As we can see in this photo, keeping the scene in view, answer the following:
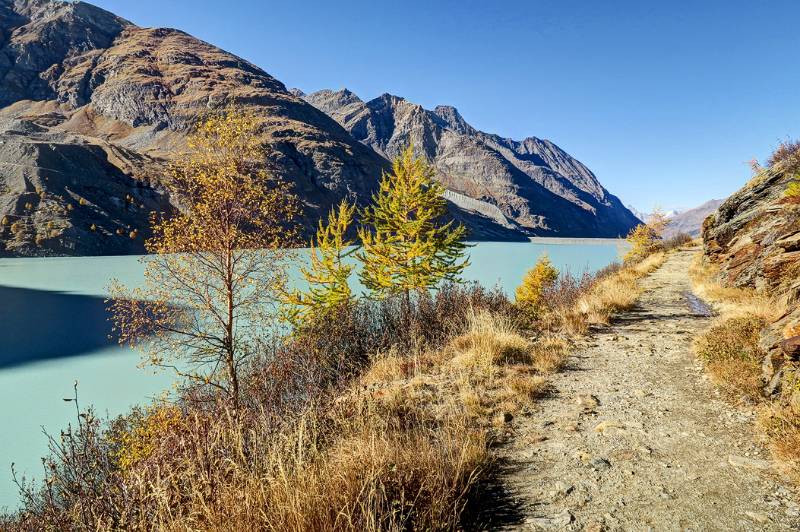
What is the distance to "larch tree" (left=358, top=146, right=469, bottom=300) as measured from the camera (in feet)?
56.3

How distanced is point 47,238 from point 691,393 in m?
91.4

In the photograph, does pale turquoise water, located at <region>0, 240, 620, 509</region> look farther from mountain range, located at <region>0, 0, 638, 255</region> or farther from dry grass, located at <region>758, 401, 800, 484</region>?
mountain range, located at <region>0, 0, 638, 255</region>

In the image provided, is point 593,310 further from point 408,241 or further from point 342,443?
point 342,443

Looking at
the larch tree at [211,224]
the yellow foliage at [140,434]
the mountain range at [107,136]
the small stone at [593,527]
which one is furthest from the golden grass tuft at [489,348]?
the mountain range at [107,136]

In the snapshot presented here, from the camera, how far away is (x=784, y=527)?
3047 mm

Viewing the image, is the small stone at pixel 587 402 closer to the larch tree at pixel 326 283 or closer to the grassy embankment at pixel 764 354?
the grassy embankment at pixel 764 354

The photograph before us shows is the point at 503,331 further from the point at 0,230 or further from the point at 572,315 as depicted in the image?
the point at 0,230

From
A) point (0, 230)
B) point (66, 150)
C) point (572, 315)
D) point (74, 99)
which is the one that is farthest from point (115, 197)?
point (74, 99)

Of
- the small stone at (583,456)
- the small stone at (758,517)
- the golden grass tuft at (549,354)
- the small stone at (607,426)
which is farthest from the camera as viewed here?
the golden grass tuft at (549,354)

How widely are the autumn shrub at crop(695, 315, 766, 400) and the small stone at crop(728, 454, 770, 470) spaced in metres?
1.55

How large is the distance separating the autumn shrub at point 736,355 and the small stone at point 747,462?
155cm

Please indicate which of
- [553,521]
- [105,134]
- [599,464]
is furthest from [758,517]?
[105,134]

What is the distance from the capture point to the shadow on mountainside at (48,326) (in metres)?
22.0

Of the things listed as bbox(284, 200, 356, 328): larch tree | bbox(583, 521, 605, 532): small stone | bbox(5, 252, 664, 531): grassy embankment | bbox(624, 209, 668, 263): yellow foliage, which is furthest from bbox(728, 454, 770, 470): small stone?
bbox(624, 209, 668, 263): yellow foliage
